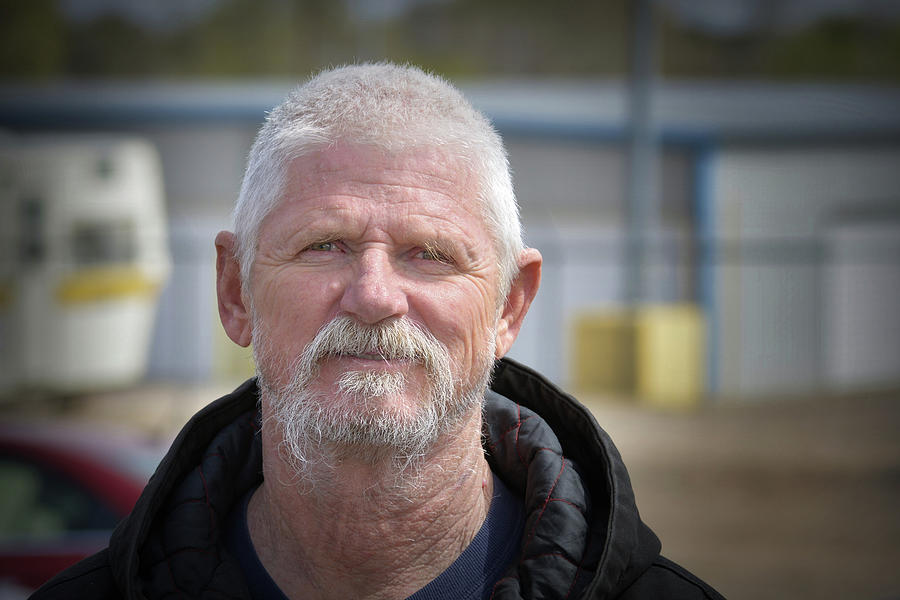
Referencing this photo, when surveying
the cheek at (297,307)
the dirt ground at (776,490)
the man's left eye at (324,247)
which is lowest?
the dirt ground at (776,490)

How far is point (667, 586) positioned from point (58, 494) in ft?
12.6

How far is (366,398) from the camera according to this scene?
1606 millimetres

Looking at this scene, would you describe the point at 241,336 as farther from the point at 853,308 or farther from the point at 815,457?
the point at 853,308

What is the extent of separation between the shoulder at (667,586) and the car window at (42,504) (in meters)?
3.45

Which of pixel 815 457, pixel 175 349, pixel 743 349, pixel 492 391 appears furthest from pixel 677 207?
pixel 492 391

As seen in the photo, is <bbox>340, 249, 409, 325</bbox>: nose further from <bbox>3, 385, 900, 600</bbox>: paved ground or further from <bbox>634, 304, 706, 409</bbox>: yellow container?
<bbox>634, 304, 706, 409</bbox>: yellow container

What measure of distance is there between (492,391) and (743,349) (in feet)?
53.9

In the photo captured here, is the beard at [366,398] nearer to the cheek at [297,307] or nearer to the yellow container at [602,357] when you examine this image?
the cheek at [297,307]

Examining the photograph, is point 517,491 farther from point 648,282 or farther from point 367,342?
point 648,282

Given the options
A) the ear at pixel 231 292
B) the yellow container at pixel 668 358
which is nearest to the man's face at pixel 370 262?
the ear at pixel 231 292

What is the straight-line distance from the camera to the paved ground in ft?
26.4

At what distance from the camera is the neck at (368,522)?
168 cm

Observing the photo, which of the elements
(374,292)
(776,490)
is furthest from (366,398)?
(776,490)

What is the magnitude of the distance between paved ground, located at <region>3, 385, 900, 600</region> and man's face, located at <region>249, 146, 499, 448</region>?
6.21m
